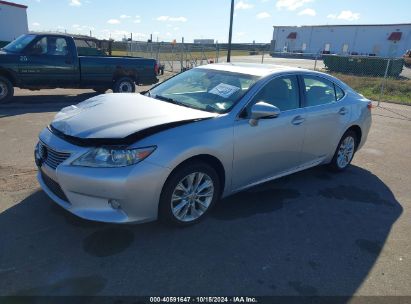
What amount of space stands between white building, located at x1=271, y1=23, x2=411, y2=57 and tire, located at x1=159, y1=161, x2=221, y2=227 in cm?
5648

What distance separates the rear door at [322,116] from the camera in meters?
4.69

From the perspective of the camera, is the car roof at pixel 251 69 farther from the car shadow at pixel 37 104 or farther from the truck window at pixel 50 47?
the truck window at pixel 50 47

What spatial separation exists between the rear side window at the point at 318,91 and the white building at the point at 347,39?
54466mm

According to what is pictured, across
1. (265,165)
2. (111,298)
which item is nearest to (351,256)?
(265,165)

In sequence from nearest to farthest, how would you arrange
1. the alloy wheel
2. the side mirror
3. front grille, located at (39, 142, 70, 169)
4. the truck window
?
1. front grille, located at (39, 142, 70, 169)
2. the alloy wheel
3. the side mirror
4. the truck window

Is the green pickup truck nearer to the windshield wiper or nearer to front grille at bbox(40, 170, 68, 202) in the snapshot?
the windshield wiper

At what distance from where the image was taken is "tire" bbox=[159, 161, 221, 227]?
11.1 ft

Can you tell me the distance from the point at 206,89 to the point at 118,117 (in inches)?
49.9

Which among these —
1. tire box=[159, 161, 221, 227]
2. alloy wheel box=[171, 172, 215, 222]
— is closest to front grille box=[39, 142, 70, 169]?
tire box=[159, 161, 221, 227]

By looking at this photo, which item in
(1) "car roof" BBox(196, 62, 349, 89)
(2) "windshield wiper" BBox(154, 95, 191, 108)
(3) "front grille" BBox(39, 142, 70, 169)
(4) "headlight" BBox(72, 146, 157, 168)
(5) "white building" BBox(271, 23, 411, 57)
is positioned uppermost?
(5) "white building" BBox(271, 23, 411, 57)

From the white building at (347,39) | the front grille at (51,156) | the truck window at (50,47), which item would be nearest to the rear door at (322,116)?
the front grille at (51,156)

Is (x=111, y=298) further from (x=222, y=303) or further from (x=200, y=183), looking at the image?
(x=200, y=183)

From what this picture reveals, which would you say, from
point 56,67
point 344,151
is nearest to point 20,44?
point 56,67

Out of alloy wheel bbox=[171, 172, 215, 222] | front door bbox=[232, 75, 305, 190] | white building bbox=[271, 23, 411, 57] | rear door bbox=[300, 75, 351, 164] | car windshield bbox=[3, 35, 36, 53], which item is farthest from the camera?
white building bbox=[271, 23, 411, 57]
